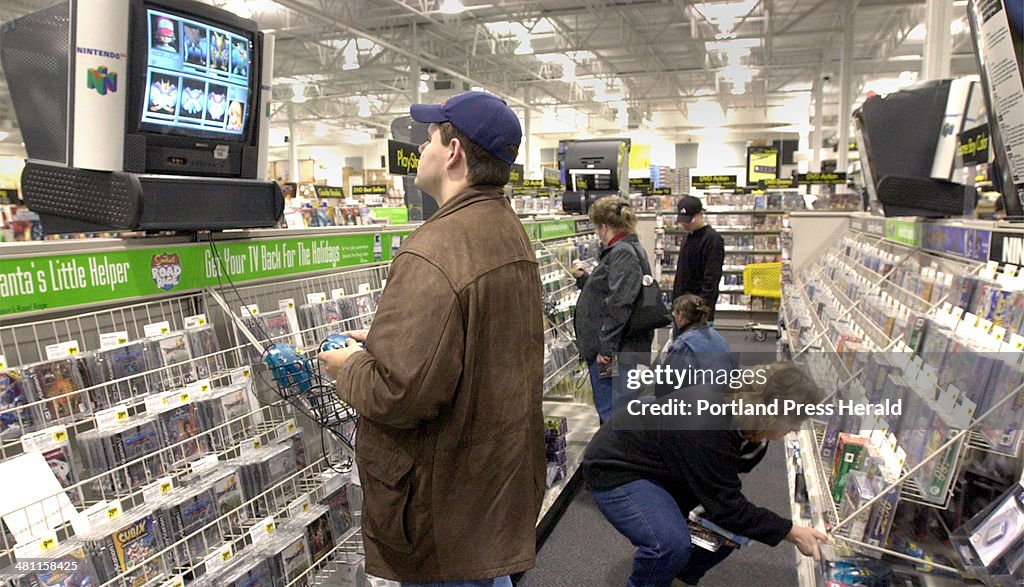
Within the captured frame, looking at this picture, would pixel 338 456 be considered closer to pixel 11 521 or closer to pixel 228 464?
pixel 228 464

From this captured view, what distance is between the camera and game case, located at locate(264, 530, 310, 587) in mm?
2141

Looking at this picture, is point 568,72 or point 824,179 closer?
point 824,179

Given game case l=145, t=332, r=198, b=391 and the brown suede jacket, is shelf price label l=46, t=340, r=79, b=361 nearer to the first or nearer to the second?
game case l=145, t=332, r=198, b=391

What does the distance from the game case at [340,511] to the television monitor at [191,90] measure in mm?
1191

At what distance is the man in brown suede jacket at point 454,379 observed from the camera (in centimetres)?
154

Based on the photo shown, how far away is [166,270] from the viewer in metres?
2.17

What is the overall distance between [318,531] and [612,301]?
268cm

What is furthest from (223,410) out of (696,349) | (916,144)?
(916,144)

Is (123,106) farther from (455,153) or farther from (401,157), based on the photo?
(401,157)

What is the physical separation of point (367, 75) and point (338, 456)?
767 inches

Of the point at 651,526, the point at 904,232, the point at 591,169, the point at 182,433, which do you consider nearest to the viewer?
the point at 182,433

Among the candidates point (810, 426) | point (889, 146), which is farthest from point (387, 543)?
point (889, 146)

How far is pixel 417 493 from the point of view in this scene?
5.34 feet

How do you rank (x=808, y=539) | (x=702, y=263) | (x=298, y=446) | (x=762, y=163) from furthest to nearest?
(x=762, y=163) → (x=702, y=263) → (x=298, y=446) → (x=808, y=539)
